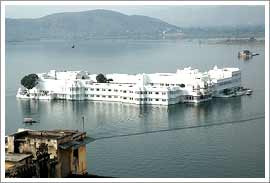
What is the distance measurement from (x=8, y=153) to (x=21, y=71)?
311 inches

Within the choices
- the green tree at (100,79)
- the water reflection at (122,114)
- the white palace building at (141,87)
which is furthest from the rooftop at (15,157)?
the green tree at (100,79)

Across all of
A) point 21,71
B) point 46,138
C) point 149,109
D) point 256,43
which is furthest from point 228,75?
point 46,138

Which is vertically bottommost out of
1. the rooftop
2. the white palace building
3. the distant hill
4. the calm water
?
the calm water

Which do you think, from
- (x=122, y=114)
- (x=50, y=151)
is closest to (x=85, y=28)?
(x=122, y=114)

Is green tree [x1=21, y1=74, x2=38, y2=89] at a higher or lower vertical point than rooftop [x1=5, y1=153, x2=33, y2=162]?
higher

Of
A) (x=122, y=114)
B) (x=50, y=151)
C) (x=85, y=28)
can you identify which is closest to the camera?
(x=50, y=151)

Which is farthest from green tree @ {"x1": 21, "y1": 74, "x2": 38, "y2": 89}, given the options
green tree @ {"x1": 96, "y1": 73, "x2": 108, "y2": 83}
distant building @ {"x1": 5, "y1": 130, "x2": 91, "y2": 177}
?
distant building @ {"x1": 5, "y1": 130, "x2": 91, "y2": 177}

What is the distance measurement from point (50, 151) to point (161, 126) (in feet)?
Answer: 11.2

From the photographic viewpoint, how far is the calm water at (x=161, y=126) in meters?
4.11

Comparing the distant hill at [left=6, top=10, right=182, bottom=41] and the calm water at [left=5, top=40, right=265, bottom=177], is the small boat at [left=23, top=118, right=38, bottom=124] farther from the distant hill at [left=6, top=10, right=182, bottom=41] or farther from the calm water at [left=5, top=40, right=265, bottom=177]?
the distant hill at [left=6, top=10, right=182, bottom=41]

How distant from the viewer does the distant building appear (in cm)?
243

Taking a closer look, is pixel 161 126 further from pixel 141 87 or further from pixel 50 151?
pixel 50 151

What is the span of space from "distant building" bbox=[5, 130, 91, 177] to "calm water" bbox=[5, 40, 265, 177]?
123 cm

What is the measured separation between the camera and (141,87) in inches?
299
